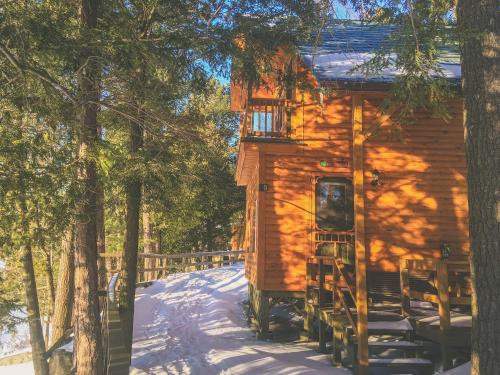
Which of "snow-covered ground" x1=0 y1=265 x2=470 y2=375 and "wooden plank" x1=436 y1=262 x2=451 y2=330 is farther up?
"wooden plank" x1=436 y1=262 x2=451 y2=330

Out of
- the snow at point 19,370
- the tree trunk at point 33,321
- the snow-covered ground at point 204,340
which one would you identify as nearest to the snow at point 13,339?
the snow at point 19,370

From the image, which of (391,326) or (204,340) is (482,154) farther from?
(204,340)

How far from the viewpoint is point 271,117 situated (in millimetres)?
10492

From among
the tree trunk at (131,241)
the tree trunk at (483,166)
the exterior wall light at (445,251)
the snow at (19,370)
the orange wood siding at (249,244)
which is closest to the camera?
the tree trunk at (483,166)

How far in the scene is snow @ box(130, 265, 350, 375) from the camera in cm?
773

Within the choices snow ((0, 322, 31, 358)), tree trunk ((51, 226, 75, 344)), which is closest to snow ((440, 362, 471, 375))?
tree trunk ((51, 226, 75, 344))

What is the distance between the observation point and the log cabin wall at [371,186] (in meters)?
9.77

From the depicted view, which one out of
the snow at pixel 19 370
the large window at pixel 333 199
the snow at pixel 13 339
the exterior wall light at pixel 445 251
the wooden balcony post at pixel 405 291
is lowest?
the snow at pixel 19 370

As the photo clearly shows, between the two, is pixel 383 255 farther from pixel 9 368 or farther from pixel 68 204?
A: pixel 9 368

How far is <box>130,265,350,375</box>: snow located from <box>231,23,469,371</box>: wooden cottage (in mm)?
1130

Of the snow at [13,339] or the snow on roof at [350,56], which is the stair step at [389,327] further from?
the snow at [13,339]

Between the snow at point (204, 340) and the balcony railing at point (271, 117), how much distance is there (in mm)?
4168

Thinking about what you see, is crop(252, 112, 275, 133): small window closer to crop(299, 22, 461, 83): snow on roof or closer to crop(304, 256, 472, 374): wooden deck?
crop(299, 22, 461, 83): snow on roof

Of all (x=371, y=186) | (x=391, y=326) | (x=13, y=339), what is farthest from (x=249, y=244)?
(x=13, y=339)
